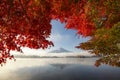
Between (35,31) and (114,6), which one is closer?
(114,6)

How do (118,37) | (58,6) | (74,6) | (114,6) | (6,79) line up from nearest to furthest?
1. (118,37)
2. (114,6)
3. (58,6)
4. (74,6)
5. (6,79)

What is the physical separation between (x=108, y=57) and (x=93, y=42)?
123 centimetres

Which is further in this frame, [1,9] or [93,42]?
[1,9]

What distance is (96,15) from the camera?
1580 centimetres

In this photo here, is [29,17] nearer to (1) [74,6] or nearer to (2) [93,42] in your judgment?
(1) [74,6]

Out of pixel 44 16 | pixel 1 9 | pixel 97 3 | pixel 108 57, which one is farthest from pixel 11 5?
pixel 108 57

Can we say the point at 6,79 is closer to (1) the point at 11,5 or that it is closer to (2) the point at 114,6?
(1) the point at 11,5

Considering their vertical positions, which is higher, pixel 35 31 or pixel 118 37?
pixel 35 31

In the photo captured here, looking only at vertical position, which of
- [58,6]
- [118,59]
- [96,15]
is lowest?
[118,59]

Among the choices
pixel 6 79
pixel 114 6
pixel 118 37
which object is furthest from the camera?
pixel 6 79

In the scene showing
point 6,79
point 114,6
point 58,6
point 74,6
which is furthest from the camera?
point 6,79

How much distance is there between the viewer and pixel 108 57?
51.9 ft

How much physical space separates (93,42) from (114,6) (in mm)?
1848

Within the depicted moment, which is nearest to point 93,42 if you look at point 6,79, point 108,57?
point 108,57
